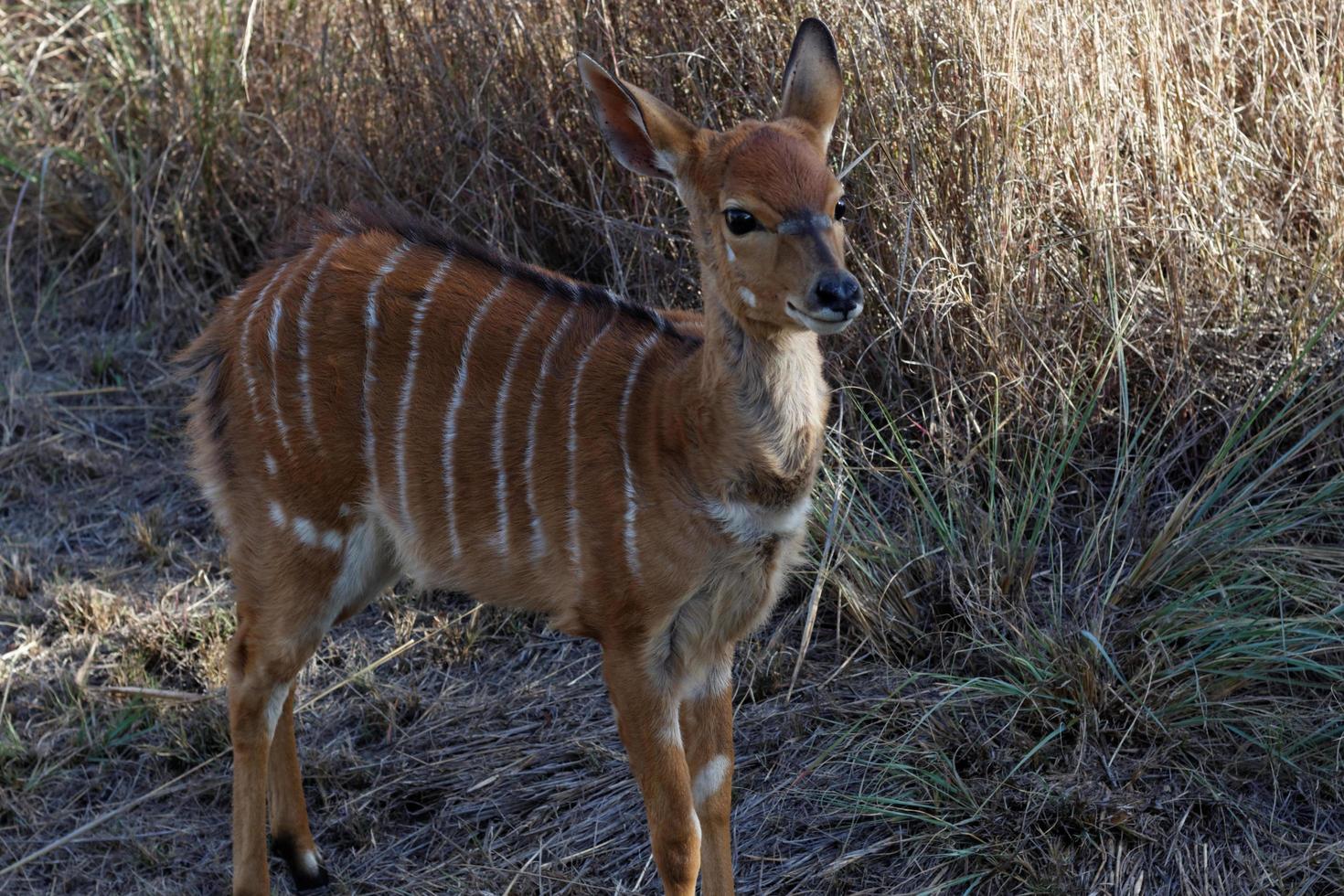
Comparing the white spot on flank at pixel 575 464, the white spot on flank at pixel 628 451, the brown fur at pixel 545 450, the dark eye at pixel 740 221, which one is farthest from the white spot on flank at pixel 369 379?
the dark eye at pixel 740 221

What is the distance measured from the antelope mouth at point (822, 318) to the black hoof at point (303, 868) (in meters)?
1.62

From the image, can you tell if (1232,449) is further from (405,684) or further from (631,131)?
(405,684)

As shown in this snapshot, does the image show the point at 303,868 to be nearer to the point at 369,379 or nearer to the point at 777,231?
the point at 369,379

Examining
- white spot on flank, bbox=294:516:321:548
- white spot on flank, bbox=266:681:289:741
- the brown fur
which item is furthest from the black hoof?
white spot on flank, bbox=294:516:321:548

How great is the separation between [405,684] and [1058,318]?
179cm

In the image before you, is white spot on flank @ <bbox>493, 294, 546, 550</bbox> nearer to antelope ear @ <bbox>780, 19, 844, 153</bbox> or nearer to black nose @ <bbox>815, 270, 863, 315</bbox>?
antelope ear @ <bbox>780, 19, 844, 153</bbox>

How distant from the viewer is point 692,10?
385 cm

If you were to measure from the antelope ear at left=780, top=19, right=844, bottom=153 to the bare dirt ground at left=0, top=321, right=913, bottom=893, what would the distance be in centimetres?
112

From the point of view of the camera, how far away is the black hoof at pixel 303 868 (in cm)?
316

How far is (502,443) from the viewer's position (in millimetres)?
2859

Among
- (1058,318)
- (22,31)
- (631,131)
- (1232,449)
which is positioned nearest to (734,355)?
(631,131)

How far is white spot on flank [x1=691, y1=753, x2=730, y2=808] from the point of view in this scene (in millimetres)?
2859

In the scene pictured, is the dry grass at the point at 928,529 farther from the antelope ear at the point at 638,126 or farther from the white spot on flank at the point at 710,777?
the antelope ear at the point at 638,126

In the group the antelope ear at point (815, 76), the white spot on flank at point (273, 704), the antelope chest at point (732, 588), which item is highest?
the antelope ear at point (815, 76)
